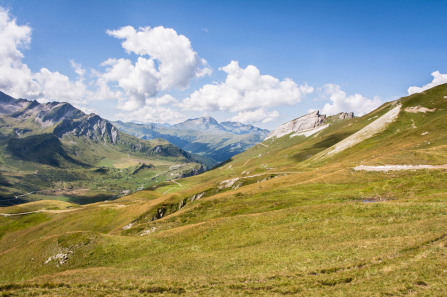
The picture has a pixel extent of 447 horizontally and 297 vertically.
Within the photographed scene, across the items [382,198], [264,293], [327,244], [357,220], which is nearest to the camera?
[264,293]

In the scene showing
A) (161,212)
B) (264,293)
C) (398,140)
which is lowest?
(161,212)

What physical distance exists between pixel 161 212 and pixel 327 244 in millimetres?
81741

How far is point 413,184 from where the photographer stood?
1981 inches

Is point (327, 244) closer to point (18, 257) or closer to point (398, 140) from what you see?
point (18, 257)

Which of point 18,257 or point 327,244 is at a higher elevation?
point 327,244

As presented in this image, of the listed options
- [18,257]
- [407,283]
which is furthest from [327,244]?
[18,257]

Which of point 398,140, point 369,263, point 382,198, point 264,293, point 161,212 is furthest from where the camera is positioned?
point 398,140

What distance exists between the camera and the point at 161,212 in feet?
328

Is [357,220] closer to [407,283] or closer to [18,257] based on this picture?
[407,283]

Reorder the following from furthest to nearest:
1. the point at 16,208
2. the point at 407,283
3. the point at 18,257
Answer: the point at 16,208
the point at 18,257
the point at 407,283

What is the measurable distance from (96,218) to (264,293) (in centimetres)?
10663

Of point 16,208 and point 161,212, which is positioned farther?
point 16,208

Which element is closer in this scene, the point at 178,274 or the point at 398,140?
the point at 178,274

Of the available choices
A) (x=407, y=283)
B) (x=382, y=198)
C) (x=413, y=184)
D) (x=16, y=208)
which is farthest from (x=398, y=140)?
(x=16, y=208)
